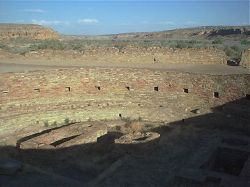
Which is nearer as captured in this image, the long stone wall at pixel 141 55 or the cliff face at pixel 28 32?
the long stone wall at pixel 141 55

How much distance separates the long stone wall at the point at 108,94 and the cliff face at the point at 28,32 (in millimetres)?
25949

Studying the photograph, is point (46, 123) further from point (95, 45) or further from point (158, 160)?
point (95, 45)

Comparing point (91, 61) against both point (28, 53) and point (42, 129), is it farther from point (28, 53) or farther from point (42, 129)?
point (42, 129)

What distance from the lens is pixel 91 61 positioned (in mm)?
20031

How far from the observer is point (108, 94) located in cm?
1464

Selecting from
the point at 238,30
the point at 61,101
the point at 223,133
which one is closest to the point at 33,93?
the point at 61,101

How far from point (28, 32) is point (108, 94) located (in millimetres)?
28538

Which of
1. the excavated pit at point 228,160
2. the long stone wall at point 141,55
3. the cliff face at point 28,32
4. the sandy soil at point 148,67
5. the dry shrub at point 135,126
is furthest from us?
the cliff face at point 28,32

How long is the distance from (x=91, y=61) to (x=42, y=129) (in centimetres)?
786

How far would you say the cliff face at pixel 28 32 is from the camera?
126ft

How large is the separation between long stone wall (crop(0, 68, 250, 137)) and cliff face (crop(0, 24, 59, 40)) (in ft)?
85.1

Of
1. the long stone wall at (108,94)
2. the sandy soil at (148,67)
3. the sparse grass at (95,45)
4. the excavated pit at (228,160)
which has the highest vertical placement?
the sparse grass at (95,45)

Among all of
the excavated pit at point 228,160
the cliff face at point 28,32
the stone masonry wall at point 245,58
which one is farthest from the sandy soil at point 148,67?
the cliff face at point 28,32

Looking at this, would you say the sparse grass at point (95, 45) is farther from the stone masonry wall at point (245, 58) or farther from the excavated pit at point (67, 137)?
the excavated pit at point (67, 137)
